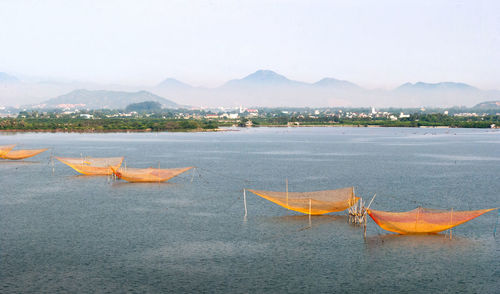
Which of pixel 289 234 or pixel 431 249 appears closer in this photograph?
pixel 431 249

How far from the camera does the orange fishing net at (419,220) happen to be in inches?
784

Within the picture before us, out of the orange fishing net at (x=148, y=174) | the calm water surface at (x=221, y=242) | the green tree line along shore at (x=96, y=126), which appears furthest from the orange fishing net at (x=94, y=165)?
the green tree line along shore at (x=96, y=126)

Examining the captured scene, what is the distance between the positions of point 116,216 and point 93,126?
99.7 metres

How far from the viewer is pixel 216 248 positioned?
18.9m

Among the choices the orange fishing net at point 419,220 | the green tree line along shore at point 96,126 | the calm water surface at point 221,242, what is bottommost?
the calm water surface at point 221,242

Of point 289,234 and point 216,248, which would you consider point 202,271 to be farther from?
point 289,234

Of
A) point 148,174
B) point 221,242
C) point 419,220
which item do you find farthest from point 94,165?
point 419,220

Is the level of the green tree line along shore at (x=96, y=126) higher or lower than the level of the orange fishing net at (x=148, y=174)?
higher

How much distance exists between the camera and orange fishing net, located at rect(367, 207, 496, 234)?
1991 centimetres

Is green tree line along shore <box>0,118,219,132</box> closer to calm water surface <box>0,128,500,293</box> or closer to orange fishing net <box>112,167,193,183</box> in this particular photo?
calm water surface <box>0,128,500,293</box>

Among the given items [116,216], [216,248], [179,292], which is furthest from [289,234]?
[116,216]

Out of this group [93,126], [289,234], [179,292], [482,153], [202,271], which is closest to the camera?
[179,292]

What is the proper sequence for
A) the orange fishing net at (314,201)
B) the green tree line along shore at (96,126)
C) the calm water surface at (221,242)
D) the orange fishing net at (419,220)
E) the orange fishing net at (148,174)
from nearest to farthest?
the calm water surface at (221,242) < the orange fishing net at (419,220) < the orange fishing net at (314,201) < the orange fishing net at (148,174) < the green tree line along shore at (96,126)

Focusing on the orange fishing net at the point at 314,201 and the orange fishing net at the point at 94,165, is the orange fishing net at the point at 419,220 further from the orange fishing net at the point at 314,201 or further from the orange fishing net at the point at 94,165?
the orange fishing net at the point at 94,165
